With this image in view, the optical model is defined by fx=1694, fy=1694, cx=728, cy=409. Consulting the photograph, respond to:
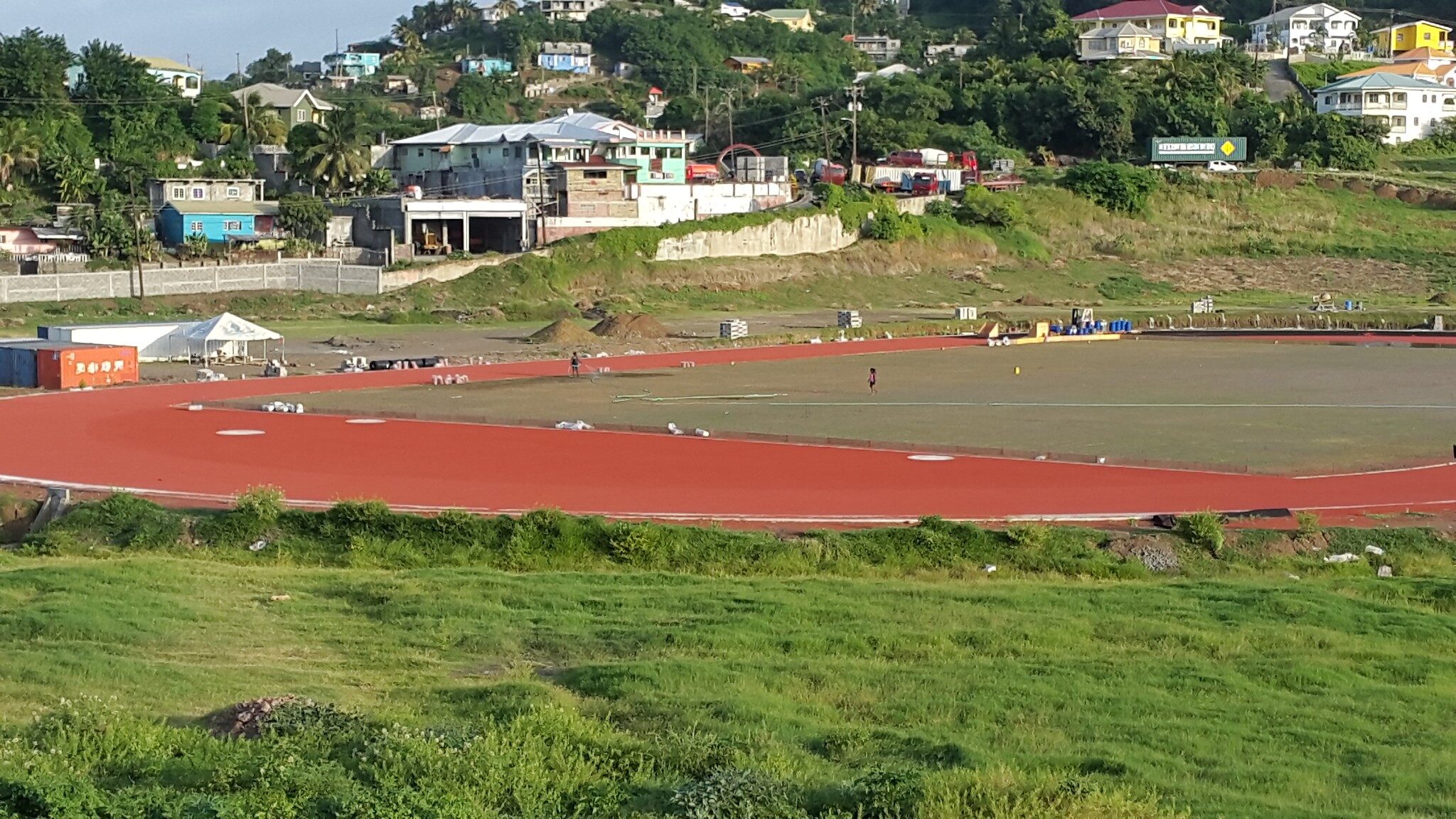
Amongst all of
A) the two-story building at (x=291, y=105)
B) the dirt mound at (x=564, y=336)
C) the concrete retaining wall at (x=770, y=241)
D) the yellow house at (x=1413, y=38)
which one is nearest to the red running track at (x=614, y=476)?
the dirt mound at (x=564, y=336)

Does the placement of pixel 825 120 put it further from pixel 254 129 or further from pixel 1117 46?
pixel 254 129

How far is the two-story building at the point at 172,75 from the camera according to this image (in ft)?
361

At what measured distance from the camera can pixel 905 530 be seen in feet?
83.5

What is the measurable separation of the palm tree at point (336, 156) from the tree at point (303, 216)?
18.0 ft

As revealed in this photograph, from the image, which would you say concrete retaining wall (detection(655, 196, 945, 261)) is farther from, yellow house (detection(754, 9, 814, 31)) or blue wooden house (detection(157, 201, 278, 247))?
yellow house (detection(754, 9, 814, 31))

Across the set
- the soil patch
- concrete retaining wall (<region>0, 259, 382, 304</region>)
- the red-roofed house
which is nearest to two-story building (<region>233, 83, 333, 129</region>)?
concrete retaining wall (<region>0, 259, 382, 304</region>)

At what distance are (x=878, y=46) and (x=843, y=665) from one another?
545ft

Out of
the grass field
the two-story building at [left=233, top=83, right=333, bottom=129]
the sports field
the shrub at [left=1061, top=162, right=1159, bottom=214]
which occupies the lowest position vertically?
the sports field

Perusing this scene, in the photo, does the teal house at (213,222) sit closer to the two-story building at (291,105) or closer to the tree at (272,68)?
the two-story building at (291,105)

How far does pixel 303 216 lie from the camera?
80438 millimetres

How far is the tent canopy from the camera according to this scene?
52.0 metres

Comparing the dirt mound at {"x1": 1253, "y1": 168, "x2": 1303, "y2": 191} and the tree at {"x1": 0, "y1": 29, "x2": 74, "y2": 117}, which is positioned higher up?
the tree at {"x1": 0, "y1": 29, "x2": 74, "y2": 117}

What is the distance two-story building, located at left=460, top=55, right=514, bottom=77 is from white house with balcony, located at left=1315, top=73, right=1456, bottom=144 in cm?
7215

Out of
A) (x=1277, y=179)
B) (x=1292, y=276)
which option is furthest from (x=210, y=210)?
(x=1277, y=179)
